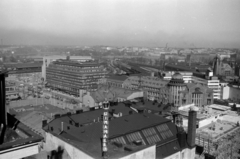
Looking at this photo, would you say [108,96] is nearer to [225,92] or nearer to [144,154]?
[144,154]

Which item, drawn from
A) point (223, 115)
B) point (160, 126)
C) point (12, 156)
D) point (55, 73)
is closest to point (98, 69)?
point (55, 73)

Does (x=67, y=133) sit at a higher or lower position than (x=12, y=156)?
lower

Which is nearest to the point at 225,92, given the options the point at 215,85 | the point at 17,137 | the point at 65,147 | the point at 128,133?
the point at 215,85

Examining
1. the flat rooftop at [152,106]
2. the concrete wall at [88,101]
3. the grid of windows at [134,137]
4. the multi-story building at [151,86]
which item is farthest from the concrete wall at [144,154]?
the multi-story building at [151,86]

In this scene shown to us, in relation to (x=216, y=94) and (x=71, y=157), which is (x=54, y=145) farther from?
(x=216, y=94)

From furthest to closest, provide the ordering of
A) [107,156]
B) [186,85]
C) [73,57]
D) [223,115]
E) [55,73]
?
[73,57] → [55,73] → [186,85] → [223,115] → [107,156]

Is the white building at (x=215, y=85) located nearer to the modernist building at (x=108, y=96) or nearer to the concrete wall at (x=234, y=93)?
the concrete wall at (x=234, y=93)
